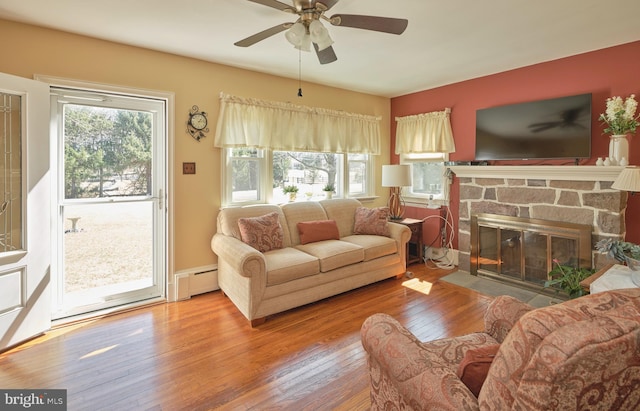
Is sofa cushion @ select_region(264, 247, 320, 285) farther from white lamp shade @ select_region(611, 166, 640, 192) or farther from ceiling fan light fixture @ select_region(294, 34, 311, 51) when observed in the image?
white lamp shade @ select_region(611, 166, 640, 192)

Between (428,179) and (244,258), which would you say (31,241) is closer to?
(244,258)

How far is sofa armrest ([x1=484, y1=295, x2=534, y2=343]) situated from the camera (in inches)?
64.2

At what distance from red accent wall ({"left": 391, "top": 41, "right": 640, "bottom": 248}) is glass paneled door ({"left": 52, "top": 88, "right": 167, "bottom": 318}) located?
3614 millimetres

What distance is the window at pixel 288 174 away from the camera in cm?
390

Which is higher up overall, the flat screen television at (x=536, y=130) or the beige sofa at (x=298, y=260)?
the flat screen television at (x=536, y=130)

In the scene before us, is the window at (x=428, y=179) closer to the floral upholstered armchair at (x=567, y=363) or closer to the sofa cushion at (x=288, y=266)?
the sofa cushion at (x=288, y=266)

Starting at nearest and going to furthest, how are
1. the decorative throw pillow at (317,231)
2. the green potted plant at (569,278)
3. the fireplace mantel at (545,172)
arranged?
the green potted plant at (569,278) < the fireplace mantel at (545,172) < the decorative throw pillow at (317,231)

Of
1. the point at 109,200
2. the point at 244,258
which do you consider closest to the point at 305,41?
the point at 244,258

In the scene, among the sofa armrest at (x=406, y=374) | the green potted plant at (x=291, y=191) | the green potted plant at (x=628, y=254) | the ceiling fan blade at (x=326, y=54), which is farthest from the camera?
the green potted plant at (x=291, y=191)

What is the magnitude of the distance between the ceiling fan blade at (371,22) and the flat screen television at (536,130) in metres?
2.47

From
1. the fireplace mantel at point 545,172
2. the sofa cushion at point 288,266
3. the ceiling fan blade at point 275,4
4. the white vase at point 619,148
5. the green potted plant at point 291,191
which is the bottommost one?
the sofa cushion at point 288,266

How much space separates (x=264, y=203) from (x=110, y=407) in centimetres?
254

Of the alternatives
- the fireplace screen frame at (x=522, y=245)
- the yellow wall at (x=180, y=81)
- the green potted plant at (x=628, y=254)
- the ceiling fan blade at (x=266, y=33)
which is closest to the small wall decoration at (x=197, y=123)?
the yellow wall at (x=180, y=81)

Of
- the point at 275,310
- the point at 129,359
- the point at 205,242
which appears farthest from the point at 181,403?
the point at 205,242
